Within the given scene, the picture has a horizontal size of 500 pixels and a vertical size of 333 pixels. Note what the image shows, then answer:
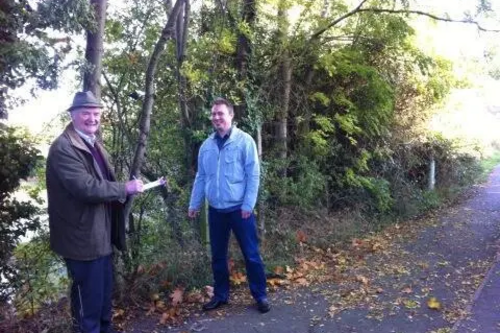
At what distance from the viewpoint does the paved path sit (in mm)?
4926

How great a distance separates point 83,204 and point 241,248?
1857 millimetres

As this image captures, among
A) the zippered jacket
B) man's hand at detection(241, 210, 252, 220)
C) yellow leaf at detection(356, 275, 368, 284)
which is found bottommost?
yellow leaf at detection(356, 275, 368, 284)

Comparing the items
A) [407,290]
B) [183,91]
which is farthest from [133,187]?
[407,290]

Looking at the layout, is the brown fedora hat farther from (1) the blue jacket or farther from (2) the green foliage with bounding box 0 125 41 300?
(1) the blue jacket

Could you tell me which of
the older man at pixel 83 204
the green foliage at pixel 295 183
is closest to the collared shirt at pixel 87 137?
the older man at pixel 83 204

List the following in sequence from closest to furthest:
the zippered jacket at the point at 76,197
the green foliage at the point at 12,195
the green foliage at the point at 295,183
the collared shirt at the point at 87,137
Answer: the zippered jacket at the point at 76,197
the collared shirt at the point at 87,137
the green foliage at the point at 12,195
the green foliage at the point at 295,183

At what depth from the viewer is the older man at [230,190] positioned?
5.07m

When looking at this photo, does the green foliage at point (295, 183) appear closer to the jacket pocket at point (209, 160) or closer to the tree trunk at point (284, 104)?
the tree trunk at point (284, 104)

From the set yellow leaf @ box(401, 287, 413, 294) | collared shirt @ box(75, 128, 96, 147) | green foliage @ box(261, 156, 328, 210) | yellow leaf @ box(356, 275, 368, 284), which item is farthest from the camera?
green foliage @ box(261, 156, 328, 210)

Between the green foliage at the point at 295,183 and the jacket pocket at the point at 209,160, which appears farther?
the green foliage at the point at 295,183

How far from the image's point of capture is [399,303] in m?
5.45

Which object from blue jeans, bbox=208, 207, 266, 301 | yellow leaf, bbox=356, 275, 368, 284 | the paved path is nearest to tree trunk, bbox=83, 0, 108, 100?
blue jeans, bbox=208, 207, 266, 301

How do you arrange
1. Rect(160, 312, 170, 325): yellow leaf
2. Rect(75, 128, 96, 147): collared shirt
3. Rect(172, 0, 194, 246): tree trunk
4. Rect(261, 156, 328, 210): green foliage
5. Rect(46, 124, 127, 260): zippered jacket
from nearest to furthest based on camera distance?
1. Rect(46, 124, 127, 260): zippered jacket
2. Rect(75, 128, 96, 147): collared shirt
3. Rect(160, 312, 170, 325): yellow leaf
4. Rect(172, 0, 194, 246): tree trunk
5. Rect(261, 156, 328, 210): green foliage

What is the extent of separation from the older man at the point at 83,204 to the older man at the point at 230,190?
3.64ft
